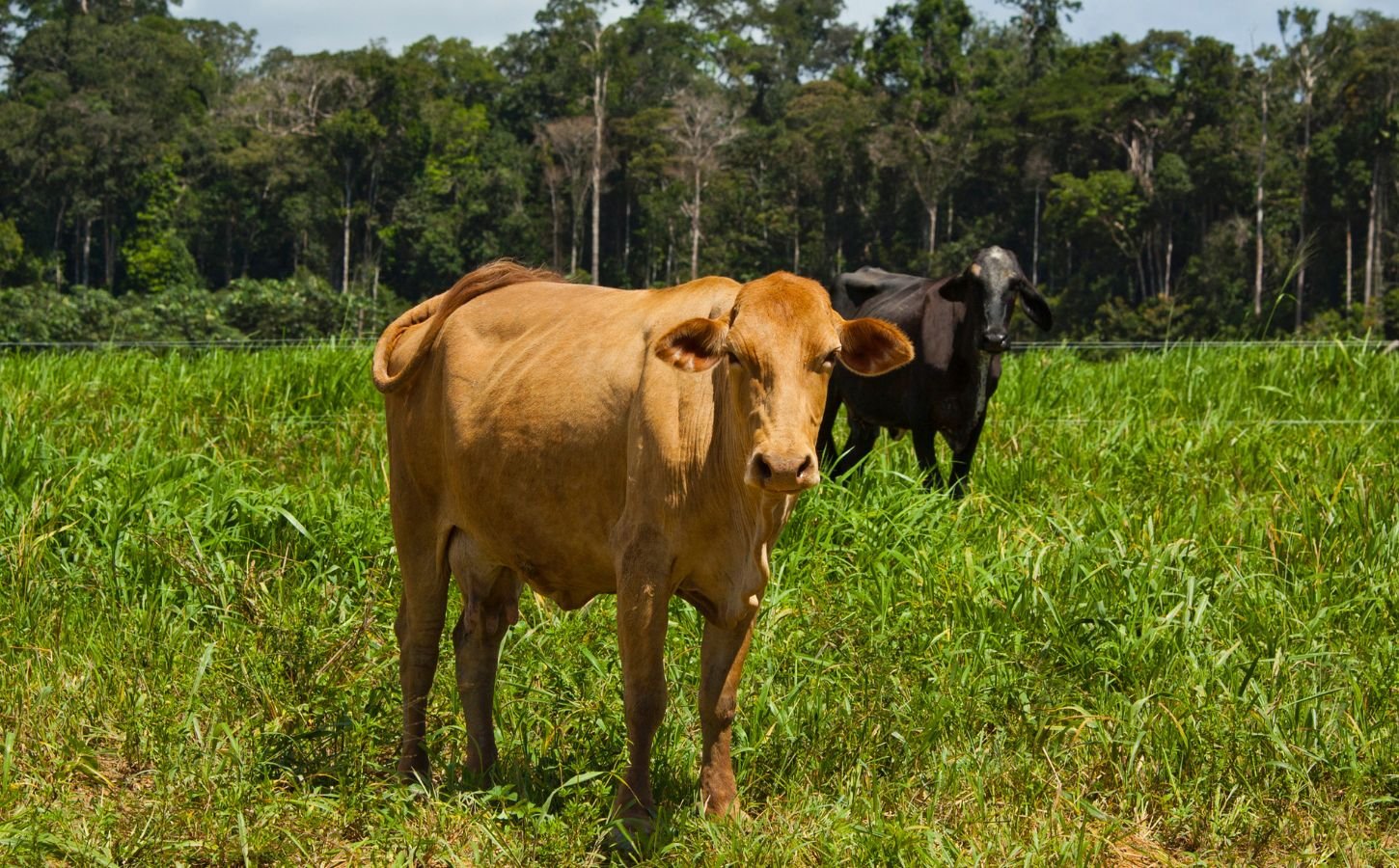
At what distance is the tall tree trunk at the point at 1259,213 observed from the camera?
144 ft

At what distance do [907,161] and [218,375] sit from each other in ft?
156

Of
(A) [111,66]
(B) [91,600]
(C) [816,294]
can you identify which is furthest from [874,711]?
(A) [111,66]

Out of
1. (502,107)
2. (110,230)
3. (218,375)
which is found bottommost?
(218,375)

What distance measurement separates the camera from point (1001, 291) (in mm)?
7895

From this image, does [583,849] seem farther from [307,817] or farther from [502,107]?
[502,107]

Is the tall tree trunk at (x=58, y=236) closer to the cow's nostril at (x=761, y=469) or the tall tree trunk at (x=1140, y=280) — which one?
the tall tree trunk at (x=1140, y=280)

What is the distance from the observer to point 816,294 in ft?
12.5

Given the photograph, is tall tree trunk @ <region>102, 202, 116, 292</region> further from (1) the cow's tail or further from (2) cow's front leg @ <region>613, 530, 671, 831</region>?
(2) cow's front leg @ <region>613, 530, 671, 831</region>

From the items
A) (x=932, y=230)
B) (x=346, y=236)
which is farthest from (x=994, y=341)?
(x=346, y=236)

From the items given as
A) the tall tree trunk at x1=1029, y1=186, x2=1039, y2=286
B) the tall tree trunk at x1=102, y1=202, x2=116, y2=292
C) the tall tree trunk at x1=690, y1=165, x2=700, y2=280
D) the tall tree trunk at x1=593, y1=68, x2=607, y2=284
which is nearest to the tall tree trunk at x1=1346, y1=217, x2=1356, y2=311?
the tall tree trunk at x1=1029, y1=186, x2=1039, y2=286

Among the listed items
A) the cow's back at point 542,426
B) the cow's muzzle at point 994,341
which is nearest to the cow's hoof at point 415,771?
the cow's back at point 542,426

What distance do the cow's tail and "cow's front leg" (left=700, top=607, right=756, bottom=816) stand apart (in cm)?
134

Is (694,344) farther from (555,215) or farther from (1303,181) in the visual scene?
(555,215)

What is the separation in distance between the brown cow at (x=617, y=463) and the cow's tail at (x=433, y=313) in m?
0.01
